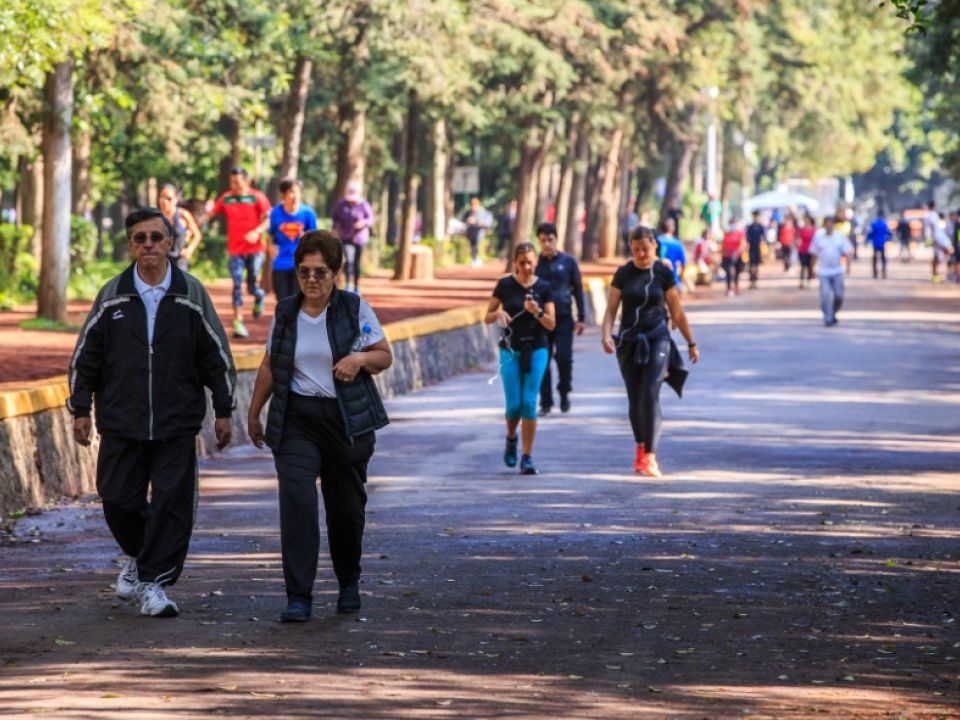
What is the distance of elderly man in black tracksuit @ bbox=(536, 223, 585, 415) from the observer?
19.9 m

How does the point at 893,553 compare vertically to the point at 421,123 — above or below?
below

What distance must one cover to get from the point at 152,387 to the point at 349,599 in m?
1.24

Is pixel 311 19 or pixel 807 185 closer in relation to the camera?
pixel 311 19

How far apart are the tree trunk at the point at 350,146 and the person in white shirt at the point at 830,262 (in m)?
8.93

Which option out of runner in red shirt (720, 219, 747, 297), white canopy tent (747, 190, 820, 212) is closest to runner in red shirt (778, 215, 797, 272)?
white canopy tent (747, 190, 820, 212)

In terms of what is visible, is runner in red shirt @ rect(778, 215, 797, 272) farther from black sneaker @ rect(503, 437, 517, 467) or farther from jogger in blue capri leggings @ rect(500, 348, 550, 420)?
black sneaker @ rect(503, 437, 517, 467)

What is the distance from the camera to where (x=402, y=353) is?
2348 centimetres

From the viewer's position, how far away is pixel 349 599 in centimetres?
934

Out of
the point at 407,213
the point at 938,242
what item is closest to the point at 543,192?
the point at 938,242

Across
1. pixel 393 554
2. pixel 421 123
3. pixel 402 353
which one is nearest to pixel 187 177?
pixel 421 123

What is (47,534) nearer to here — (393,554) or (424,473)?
(393,554)

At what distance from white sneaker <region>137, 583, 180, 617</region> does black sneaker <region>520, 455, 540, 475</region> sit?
6.18 metres

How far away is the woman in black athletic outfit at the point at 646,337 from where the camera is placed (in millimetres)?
15297

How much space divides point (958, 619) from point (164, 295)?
3648mm
